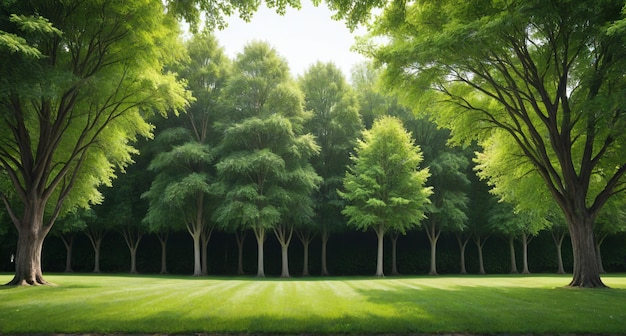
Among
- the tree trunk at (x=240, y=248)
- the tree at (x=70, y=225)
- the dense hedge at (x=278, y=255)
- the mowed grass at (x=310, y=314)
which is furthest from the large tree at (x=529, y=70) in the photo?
the tree at (x=70, y=225)

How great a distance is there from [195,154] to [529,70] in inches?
896

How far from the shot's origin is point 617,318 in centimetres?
942

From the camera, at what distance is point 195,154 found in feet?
104

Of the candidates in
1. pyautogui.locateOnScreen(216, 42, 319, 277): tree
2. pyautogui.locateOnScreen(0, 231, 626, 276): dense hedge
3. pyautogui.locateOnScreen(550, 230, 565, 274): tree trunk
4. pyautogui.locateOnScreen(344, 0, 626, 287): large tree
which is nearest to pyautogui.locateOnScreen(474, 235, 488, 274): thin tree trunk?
pyautogui.locateOnScreen(0, 231, 626, 276): dense hedge

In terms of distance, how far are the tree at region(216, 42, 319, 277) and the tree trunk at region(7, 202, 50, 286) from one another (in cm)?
1253

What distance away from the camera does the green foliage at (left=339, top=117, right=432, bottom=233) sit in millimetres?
30172

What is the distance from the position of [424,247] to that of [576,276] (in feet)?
82.2

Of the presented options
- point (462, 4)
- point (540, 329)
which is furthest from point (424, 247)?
point (540, 329)

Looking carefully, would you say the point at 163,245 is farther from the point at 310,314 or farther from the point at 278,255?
the point at 310,314

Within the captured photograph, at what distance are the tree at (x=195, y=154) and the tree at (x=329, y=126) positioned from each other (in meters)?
8.26

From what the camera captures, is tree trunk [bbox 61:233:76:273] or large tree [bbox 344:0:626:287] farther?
tree trunk [bbox 61:233:76:273]

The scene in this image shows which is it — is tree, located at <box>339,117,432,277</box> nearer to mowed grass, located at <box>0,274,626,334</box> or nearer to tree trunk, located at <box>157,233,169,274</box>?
tree trunk, located at <box>157,233,169,274</box>

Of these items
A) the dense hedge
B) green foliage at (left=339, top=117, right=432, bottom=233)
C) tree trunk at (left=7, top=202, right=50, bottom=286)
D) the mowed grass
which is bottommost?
the dense hedge

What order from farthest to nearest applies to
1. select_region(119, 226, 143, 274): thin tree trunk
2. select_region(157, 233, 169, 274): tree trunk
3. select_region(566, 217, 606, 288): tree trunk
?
select_region(119, 226, 143, 274): thin tree trunk
select_region(157, 233, 169, 274): tree trunk
select_region(566, 217, 606, 288): tree trunk
